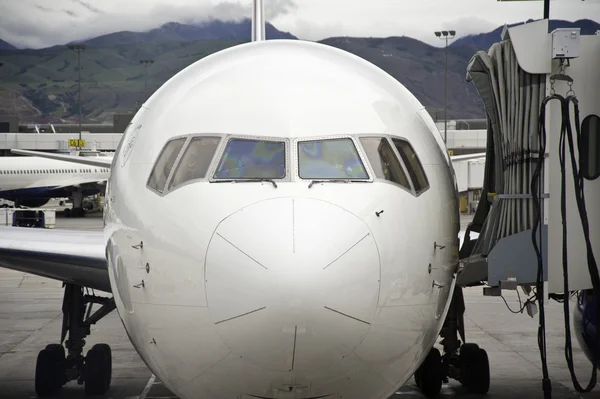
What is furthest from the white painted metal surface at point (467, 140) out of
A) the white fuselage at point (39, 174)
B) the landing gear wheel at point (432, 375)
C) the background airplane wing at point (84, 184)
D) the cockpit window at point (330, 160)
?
the cockpit window at point (330, 160)

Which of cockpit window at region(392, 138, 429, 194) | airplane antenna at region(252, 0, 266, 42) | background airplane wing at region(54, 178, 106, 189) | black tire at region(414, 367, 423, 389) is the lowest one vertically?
black tire at region(414, 367, 423, 389)

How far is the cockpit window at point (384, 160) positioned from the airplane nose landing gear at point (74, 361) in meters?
6.16

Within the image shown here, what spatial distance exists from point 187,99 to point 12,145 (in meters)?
83.5

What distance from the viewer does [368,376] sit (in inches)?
257

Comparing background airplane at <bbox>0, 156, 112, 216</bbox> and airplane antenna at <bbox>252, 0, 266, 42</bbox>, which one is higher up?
airplane antenna at <bbox>252, 0, 266, 42</bbox>

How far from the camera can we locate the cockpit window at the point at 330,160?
659 centimetres

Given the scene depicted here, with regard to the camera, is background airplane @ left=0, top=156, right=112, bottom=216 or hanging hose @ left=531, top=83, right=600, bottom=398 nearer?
hanging hose @ left=531, top=83, right=600, bottom=398

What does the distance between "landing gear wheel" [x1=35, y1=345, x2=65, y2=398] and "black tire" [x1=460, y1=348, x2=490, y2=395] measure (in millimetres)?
5279

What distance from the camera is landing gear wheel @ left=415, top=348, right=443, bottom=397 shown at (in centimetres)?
1150

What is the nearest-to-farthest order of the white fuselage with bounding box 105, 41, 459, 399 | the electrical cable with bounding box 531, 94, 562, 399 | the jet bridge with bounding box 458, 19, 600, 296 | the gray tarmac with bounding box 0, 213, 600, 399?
the white fuselage with bounding box 105, 41, 459, 399, the electrical cable with bounding box 531, 94, 562, 399, the jet bridge with bounding box 458, 19, 600, 296, the gray tarmac with bounding box 0, 213, 600, 399

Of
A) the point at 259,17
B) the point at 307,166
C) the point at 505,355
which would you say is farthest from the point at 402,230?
the point at 505,355

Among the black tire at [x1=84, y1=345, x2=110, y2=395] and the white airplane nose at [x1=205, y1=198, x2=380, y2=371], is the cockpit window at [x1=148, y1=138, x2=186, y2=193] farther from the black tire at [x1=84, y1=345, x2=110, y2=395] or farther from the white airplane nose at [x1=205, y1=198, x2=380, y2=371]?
the black tire at [x1=84, y1=345, x2=110, y2=395]

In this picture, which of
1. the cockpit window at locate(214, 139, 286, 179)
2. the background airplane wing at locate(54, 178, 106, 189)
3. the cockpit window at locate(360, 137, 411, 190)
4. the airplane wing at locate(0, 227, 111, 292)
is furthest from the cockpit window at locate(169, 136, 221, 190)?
the background airplane wing at locate(54, 178, 106, 189)

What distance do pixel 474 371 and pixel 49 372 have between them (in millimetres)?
5536
